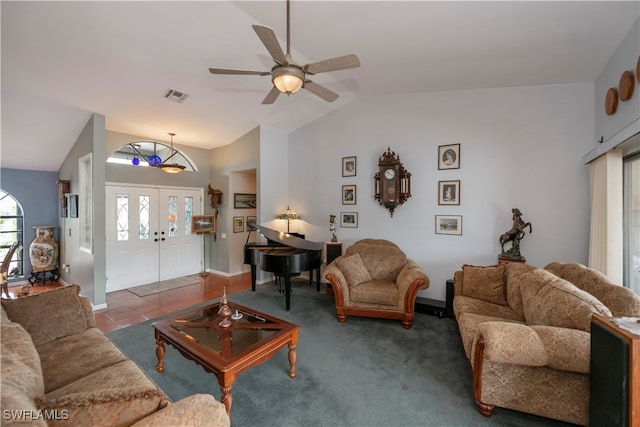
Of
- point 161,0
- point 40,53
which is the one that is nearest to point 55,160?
point 40,53

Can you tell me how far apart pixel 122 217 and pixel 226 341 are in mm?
4404

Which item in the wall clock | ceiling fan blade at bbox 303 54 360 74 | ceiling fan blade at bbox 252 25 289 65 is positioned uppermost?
ceiling fan blade at bbox 252 25 289 65

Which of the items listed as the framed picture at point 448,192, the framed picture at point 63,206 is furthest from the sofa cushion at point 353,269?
the framed picture at point 63,206

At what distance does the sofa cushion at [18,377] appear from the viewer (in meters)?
0.88

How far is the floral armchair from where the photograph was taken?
11.2 feet

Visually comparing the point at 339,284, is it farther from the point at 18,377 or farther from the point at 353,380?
the point at 18,377

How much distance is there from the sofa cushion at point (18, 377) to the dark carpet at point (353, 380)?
113 centimetres

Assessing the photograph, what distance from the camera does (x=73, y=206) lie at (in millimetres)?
4934

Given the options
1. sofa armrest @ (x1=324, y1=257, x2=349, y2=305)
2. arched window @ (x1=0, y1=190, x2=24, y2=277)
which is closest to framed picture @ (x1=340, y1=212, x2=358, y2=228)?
sofa armrest @ (x1=324, y1=257, x2=349, y2=305)

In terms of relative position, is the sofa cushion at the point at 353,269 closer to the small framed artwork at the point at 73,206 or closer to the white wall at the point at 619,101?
the white wall at the point at 619,101

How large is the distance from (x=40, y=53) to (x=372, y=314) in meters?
4.91

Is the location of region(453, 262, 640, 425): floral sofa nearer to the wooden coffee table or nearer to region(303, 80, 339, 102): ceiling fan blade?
the wooden coffee table

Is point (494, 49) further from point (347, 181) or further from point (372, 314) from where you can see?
point (372, 314)

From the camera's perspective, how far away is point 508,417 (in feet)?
6.50
